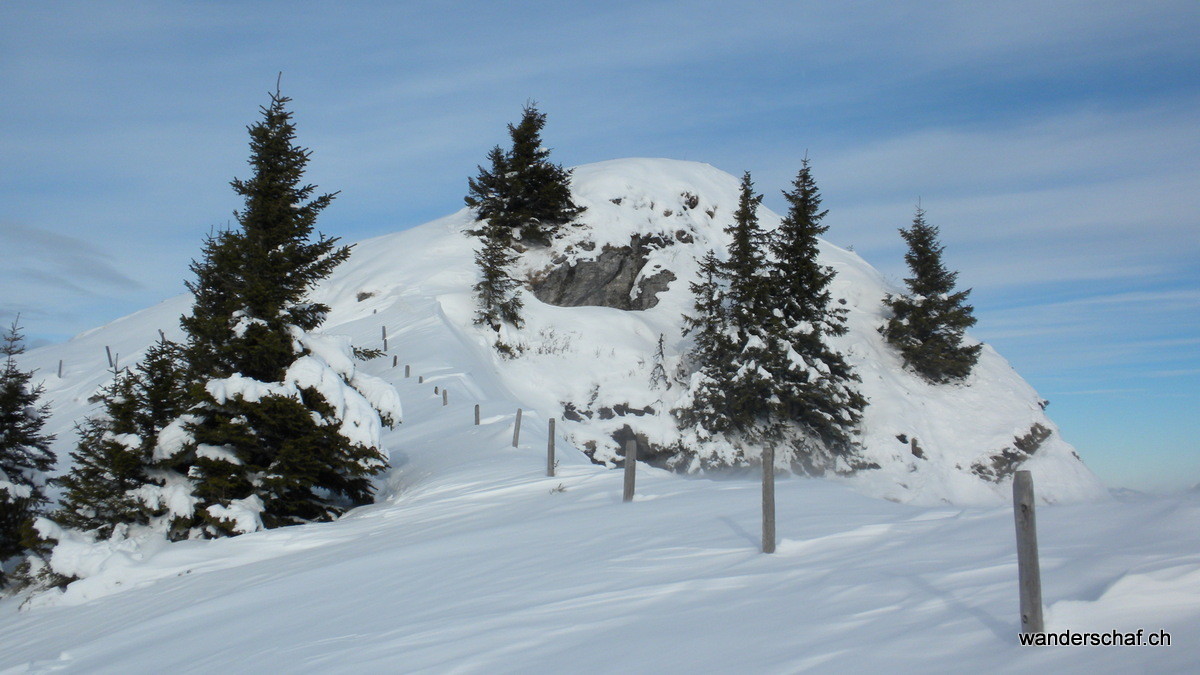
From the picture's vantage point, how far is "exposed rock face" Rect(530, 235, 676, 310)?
126ft

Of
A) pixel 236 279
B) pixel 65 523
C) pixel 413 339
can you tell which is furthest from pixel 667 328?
pixel 65 523

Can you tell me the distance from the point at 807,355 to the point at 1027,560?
80.2 feet

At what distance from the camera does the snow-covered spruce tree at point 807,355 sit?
87.8 feet

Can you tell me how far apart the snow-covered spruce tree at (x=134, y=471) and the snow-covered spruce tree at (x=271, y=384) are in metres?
0.41

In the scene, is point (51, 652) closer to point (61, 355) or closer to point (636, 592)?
point (636, 592)

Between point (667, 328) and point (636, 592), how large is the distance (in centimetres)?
3150

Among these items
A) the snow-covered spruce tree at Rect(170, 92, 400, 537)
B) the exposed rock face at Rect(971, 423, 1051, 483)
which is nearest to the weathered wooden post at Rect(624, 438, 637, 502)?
the snow-covered spruce tree at Rect(170, 92, 400, 537)

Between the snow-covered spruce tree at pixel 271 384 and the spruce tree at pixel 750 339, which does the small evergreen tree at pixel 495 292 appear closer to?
the spruce tree at pixel 750 339

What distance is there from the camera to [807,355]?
27719 millimetres

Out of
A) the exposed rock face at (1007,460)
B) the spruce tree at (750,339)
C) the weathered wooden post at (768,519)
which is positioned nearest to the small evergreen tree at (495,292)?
the spruce tree at (750,339)

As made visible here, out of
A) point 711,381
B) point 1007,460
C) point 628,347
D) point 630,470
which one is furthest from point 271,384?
point 1007,460

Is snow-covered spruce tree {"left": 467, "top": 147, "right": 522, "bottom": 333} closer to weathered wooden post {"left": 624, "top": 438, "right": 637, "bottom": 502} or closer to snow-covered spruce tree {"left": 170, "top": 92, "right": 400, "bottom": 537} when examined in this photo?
snow-covered spruce tree {"left": 170, "top": 92, "right": 400, "bottom": 537}

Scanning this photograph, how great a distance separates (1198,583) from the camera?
3994mm

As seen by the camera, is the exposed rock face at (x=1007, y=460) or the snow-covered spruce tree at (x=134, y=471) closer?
the snow-covered spruce tree at (x=134, y=471)
